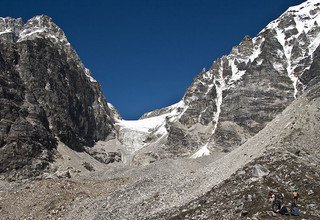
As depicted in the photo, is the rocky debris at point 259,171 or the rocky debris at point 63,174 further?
the rocky debris at point 63,174

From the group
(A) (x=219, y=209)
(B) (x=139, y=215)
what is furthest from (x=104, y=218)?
(A) (x=219, y=209)

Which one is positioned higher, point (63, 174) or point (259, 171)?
point (63, 174)

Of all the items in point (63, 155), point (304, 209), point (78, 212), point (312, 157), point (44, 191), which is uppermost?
point (63, 155)

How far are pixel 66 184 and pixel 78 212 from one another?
38.7 ft

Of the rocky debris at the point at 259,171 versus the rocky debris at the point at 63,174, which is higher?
the rocky debris at the point at 63,174

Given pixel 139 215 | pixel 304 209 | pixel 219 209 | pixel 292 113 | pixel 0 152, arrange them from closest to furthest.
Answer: pixel 304 209, pixel 219 209, pixel 139 215, pixel 292 113, pixel 0 152

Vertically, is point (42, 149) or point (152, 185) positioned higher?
point (42, 149)

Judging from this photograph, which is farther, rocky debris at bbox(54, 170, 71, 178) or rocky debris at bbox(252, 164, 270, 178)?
rocky debris at bbox(54, 170, 71, 178)

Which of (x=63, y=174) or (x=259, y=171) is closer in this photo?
(x=259, y=171)

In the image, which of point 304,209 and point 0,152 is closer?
point 304,209

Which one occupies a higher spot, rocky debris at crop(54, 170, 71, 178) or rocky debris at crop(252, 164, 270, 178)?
rocky debris at crop(54, 170, 71, 178)

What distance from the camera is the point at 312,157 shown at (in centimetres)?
4800

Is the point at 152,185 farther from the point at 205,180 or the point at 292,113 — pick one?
the point at 292,113

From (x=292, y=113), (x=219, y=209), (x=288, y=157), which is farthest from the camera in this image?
(x=292, y=113)
